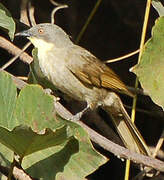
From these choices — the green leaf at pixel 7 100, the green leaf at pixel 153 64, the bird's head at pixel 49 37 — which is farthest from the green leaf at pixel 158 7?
the green leaf at pixel 7 100

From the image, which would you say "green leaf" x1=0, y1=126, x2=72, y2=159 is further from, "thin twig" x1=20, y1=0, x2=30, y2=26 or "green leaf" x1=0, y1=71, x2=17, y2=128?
"thin twig" x1=20, y1=0, x2=30, y2=26

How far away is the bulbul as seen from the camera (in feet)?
13.3

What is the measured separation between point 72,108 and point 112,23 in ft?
3.89

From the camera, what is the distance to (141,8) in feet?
17.3

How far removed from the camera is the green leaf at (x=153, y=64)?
2885 mm

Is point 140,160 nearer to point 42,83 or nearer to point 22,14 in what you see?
point 42,83

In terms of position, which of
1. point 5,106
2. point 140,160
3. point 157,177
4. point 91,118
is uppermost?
point 5,106

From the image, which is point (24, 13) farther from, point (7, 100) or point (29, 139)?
point (29, 139)

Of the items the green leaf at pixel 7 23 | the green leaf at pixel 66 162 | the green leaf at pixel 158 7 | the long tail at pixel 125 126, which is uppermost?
the green leaf at pixel 7 23

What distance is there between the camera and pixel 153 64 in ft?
9.60

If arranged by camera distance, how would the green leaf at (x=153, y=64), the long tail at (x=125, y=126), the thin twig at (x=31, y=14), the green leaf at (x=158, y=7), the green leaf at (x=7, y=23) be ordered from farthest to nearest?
the thin twig at (x=31, y=14) → the long tail at (x=125, y=126) → the green leaf at (x=158, y=7) → the green leaf at (x=7, y=23) → the green leaf at (x=153, y=64)

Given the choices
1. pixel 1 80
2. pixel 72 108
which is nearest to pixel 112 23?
pixel 72 108

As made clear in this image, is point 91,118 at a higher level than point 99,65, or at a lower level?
lower

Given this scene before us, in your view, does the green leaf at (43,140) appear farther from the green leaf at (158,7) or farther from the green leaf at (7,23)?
the green leaf at (158,7)
